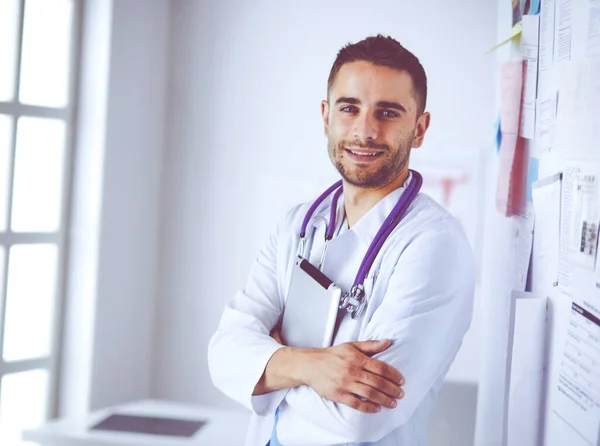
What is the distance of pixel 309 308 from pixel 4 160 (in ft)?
3.12

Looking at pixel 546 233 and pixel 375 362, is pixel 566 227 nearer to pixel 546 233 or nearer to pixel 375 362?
pixel 546 233

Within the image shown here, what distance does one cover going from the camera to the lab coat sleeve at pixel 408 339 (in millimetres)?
1188

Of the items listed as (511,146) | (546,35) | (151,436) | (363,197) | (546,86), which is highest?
(546,35)

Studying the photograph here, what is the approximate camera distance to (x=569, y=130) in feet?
3.69

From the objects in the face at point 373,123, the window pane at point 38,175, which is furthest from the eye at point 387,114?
the window pane at point 38,175

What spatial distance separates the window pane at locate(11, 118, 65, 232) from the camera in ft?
5.57

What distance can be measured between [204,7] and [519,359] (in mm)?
1179

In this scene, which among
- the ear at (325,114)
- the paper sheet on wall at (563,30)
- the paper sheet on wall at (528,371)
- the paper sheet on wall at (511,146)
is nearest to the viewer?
the paper sheet on wall at (563,30)

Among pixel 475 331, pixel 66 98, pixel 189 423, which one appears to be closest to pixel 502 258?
pixel 475 331

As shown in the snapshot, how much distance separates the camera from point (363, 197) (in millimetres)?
1428

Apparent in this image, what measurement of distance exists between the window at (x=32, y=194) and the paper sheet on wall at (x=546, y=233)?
1.25m

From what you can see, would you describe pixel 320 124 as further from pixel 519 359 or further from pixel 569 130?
pixel 519 359

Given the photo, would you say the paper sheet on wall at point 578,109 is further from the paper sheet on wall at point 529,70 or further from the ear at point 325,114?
the ear at point 325,114

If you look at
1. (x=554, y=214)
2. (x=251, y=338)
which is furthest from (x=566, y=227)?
(x=251, y=338)
